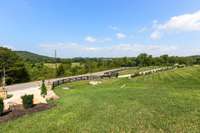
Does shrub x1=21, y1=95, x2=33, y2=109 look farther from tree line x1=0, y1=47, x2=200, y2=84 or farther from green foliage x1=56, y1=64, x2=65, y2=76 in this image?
green foliage x1=56, y1=64, x2=65, y2=76

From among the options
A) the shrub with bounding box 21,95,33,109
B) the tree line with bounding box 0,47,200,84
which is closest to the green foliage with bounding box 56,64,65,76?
the tree line with bounding box 0,47,200,84

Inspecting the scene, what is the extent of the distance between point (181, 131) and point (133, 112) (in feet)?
11.9

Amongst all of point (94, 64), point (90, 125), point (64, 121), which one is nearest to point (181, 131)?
point (90, 125)

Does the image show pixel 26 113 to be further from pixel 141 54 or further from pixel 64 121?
pixel 141 54

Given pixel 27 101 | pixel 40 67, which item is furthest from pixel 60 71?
pixel 27 101

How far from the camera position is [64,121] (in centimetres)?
989

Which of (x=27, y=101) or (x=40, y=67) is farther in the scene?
(x=40, y=67)

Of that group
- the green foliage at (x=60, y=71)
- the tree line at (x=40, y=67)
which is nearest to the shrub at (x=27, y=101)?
the tree line at (x=40, y=67)

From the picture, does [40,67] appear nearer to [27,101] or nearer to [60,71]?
[60,71]

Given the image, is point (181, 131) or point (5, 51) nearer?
point (181, 131)

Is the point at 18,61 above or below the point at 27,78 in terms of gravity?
above

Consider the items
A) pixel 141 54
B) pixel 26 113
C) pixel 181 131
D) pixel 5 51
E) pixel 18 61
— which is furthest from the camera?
pixel 141 54

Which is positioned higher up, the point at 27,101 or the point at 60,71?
the point at 27,101

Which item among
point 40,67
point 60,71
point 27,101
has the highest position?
point 40,67
